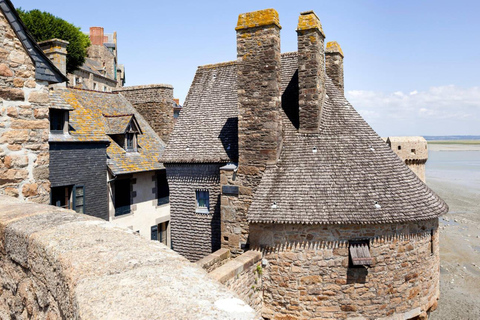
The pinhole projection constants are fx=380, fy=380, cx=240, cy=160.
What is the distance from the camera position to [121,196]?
16734 millimetres

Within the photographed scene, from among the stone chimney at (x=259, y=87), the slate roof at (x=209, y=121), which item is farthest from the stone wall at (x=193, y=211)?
the stone chimney at (x=259, y=87)

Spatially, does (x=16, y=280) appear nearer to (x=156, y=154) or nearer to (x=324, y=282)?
(x=324, y=282)

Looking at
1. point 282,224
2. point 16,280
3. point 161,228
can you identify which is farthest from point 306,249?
point 161,228

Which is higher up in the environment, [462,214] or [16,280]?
[16,280]

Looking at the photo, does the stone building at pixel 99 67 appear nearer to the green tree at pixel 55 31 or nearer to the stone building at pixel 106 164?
the green tree at pixel 55 31

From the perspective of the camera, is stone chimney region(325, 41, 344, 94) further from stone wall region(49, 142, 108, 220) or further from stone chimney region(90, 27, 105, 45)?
stone chimney region(90, 27, 105, 45)

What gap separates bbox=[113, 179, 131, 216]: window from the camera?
1650 centimetres

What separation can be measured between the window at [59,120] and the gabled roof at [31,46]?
9.23m

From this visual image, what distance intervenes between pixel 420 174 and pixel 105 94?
17.3 meters

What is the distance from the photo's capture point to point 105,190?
51.5 feet

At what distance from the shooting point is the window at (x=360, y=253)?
360 inches

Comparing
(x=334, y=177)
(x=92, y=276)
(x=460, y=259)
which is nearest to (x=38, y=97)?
(x=92, y=276)

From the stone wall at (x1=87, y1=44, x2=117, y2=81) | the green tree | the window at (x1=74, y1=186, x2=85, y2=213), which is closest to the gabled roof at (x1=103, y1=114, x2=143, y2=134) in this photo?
the window at (x1=74, y1=186, x2=85, y2=213)

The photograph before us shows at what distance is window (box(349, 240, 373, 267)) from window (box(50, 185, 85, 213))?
10.1m
